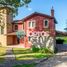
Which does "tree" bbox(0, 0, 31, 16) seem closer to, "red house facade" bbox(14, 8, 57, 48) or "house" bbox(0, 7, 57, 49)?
"house" bbox(0, 7, 57, 49)

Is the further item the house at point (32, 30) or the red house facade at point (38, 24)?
the red house facade at point (38, 24)

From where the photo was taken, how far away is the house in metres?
42.0

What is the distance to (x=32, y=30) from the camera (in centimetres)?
5481

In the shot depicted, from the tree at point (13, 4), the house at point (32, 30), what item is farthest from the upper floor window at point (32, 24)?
the tree at point (13, 4)

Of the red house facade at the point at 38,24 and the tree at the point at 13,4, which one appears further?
the red house facade at the point at 38,24

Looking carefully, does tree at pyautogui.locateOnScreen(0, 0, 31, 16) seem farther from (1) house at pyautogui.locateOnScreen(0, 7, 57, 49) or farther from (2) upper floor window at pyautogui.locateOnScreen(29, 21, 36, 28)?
(2) upper floor window at pyautogui.locateOnScreen(29, 21, 36, 28)

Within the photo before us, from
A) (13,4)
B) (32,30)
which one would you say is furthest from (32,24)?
(13,4)

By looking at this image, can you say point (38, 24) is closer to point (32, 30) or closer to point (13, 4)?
point (32, 30)

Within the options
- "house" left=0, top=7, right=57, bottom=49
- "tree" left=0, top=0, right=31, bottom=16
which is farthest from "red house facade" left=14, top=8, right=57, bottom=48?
"tree" left=0, top=0, right=31, bottom=16

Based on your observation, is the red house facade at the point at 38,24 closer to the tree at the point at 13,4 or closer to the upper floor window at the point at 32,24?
the upper floor window at the point at 32,24

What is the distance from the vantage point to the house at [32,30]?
42.0 metres

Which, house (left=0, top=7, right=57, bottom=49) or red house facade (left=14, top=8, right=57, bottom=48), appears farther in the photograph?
red house facade (left=14, top=8, right=57, bottom=48)

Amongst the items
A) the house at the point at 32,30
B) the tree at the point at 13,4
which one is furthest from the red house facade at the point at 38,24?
the tree at the point at 13,4

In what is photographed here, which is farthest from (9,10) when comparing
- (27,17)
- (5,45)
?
(5,45)
